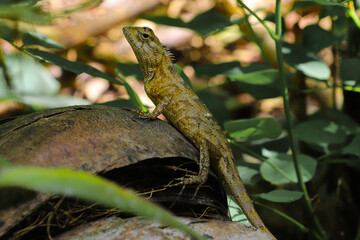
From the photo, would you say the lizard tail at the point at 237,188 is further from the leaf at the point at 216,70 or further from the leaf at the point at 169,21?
the leaf at the point at 169,21

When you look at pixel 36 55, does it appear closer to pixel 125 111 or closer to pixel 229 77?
pixel 125 111

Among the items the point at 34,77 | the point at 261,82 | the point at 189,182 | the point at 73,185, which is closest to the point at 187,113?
the point at 261,82

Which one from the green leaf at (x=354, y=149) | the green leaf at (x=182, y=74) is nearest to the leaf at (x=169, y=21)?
the green leaf at (x=182, y=74)

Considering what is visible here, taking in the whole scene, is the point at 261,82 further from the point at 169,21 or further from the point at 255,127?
the point at 169,21

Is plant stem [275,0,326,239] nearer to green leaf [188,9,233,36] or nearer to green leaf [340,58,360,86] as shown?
green leaf [188,9,233,36]

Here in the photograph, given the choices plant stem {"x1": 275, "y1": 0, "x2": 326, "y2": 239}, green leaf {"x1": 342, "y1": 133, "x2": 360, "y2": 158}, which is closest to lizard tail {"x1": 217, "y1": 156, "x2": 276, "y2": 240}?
plant stem {"x1": 275, "y1": 0, "x2": 326, "y2": 239}

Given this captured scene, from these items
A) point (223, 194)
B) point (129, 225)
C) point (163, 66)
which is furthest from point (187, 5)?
point (129, 225)
